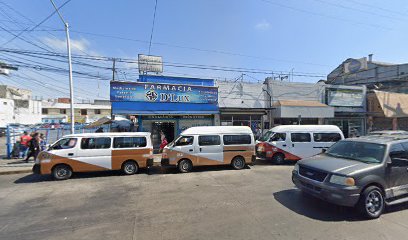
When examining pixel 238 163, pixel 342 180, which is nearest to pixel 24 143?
pixel 238 163

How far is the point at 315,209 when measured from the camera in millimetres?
5211

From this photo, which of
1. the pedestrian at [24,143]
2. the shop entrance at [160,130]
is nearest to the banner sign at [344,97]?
the shop entrance at [160,130]

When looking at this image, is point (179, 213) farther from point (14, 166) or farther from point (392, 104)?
point (392, 104)

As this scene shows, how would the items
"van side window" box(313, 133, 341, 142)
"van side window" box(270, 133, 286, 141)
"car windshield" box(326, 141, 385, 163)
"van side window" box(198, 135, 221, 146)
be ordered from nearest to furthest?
"car windshield" box(326, 141, 385, 163) < "van side window" box(198, 135, 221, 146) < "van side window" box(270, 133, 286, 141) < "van side window" box(313, 133, 341, 142)

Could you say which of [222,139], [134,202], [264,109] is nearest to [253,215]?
[134,202]

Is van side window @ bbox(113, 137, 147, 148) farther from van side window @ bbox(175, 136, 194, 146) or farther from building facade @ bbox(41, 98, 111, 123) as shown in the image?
building facade @ bbox(41, 98, 111, 123)

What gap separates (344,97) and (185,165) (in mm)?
17789

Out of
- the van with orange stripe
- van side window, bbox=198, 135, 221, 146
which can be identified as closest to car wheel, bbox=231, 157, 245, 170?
van side window, bbox=198, 135, 221, 146

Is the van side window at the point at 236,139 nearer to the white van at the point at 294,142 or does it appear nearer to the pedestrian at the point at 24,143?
the white van at the point at 294,142

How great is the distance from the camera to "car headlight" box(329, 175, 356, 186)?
15.3 ft

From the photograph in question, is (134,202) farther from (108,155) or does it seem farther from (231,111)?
(231,111)

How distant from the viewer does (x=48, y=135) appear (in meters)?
15.4

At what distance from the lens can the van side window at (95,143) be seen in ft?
29.7

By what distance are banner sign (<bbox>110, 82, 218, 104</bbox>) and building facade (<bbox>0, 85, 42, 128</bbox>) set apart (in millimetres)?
45183
